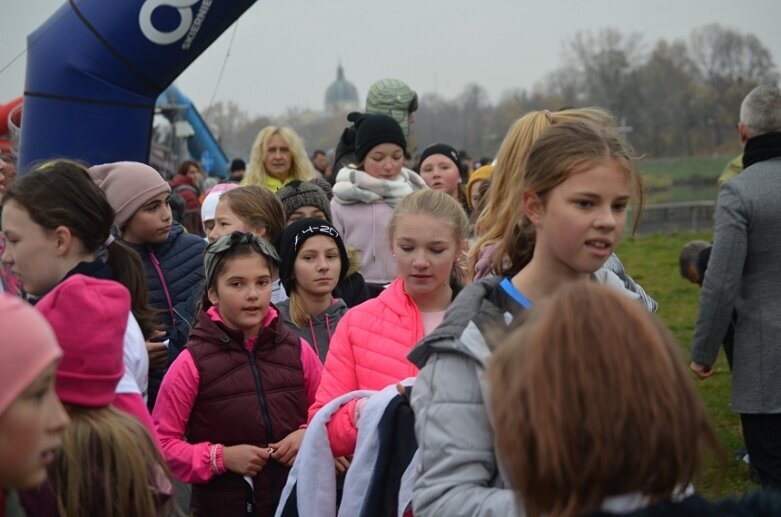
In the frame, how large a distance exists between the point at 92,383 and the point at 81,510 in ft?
1.01

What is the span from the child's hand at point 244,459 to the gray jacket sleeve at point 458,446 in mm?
1618

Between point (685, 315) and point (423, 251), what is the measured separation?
943cm

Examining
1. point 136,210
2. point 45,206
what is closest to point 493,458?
point 45,206

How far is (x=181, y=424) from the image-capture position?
3822 millimetres

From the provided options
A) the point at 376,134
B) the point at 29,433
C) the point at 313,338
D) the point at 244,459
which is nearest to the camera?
the point at 29,433

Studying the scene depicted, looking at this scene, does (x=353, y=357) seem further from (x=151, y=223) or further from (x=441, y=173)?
(x=441, y=173)

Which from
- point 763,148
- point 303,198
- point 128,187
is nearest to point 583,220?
point 128,187

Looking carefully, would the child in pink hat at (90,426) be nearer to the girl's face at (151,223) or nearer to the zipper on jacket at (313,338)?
the zipper on jacket at (313,338)

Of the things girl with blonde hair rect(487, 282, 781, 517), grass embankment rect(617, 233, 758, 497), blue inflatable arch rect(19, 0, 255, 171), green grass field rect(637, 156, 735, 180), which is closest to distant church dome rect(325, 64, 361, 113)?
green grass field rect(637, 156, 735, 180)

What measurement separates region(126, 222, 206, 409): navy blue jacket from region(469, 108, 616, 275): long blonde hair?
1.64m

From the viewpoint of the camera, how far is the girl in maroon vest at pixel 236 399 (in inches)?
149

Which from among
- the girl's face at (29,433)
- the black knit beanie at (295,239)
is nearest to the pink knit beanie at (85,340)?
the girl's face at (29,433)

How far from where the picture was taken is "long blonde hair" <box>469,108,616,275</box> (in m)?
3.12

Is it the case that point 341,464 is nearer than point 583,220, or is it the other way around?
point 583,220
